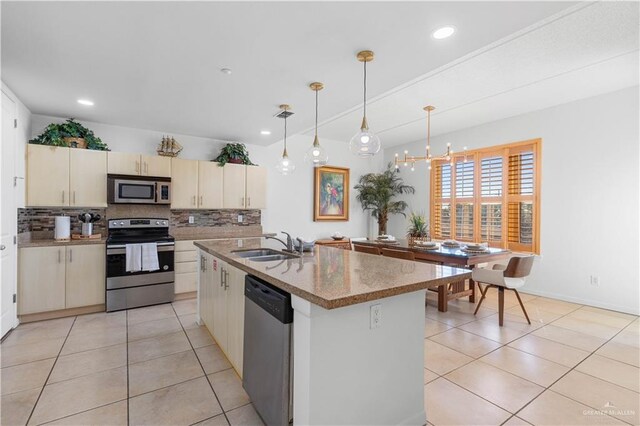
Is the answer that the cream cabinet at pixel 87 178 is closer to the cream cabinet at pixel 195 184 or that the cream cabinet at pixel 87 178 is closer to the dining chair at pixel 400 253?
the cream cabinet at pixel 195 184

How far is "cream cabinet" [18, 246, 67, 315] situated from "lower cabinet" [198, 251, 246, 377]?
1.80m

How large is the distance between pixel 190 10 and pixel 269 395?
2.35 metres

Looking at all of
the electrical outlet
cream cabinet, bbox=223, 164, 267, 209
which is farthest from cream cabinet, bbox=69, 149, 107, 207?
the electrical outlet

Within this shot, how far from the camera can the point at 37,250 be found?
350cm

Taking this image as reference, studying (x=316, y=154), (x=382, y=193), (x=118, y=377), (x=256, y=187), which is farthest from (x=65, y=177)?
(x=382, y=193)

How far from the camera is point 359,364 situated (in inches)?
62.8

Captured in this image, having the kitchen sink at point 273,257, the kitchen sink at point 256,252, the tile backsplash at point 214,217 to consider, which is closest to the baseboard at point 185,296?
the tile backsplash at point 214,217

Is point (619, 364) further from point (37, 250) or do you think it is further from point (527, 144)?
point (37, 250)

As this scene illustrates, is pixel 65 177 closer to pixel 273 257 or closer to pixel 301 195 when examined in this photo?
pixel 273 257

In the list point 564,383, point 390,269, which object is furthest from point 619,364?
point 390,269

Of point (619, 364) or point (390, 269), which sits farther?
point (619, 364)

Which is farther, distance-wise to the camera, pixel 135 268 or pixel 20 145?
pixel 135 268

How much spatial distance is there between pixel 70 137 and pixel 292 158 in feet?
11.3

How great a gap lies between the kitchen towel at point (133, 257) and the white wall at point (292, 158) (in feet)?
5.25
